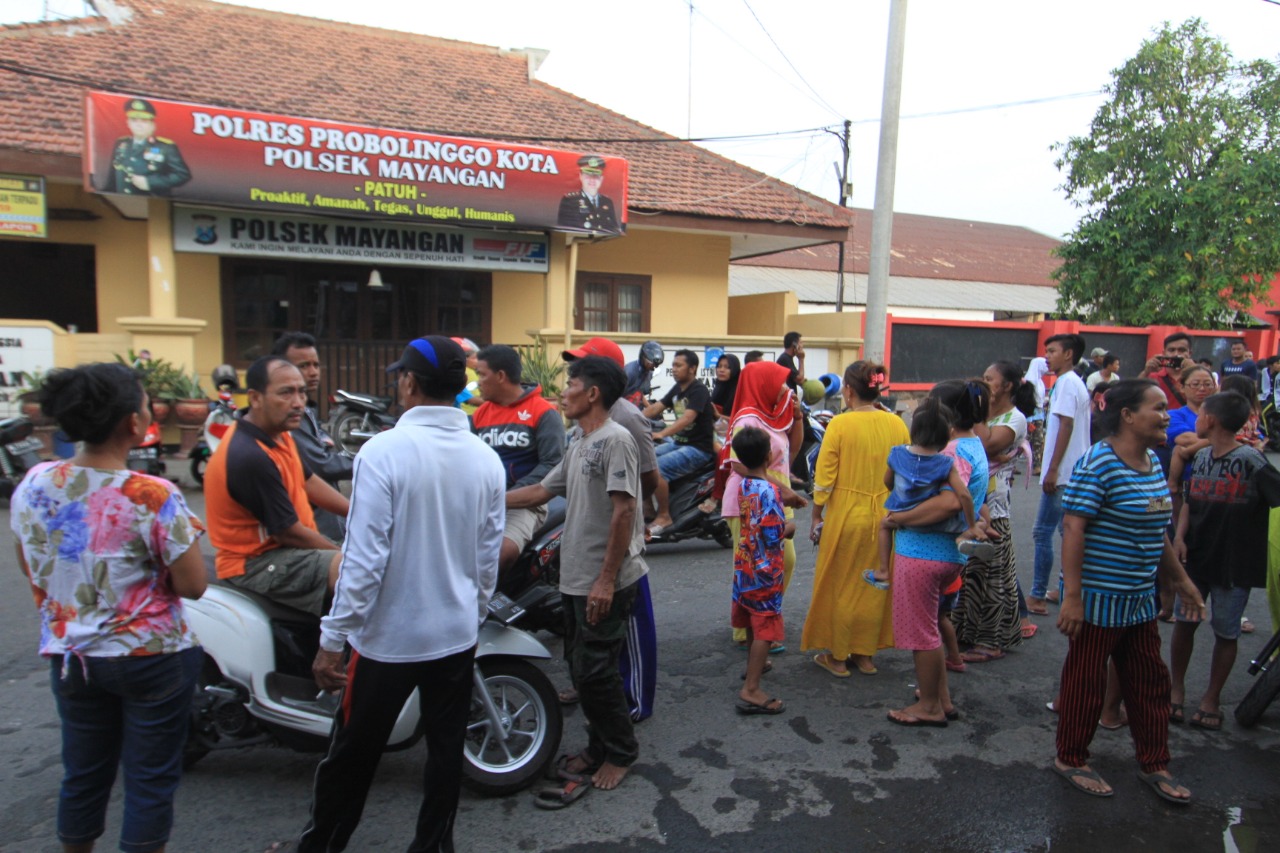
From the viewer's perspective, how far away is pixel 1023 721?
402cm

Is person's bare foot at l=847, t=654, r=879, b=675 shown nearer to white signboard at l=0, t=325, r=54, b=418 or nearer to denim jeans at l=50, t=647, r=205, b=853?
denim jeans at l=50, t=647, r=205, b=853

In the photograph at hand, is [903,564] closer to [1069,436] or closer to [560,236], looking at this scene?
[1069,436]

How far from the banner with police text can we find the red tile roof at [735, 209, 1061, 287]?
14.2m

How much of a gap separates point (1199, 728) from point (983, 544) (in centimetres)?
143

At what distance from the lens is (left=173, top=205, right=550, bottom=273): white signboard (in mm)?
11422

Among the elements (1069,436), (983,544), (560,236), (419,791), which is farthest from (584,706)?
(560,236)

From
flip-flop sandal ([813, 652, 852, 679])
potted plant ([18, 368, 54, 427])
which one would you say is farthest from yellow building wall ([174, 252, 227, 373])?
flip-flop sandal ([813, 652, 852, 679])

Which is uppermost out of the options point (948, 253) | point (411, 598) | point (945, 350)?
point (948, 253)

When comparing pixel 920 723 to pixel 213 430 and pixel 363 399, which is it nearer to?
pixel 213 430

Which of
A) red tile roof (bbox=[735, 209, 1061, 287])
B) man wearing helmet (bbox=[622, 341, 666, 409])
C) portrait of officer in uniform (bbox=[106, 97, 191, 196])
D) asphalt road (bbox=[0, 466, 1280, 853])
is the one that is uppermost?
red tile roof (bbox=[735, 209, 1061, 287])

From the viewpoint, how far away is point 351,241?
12352 mm

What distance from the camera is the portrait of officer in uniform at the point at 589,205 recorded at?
12.9 metres

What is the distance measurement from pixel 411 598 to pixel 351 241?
36.0 feet

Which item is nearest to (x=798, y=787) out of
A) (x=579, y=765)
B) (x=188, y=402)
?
(x=579, y=765)
